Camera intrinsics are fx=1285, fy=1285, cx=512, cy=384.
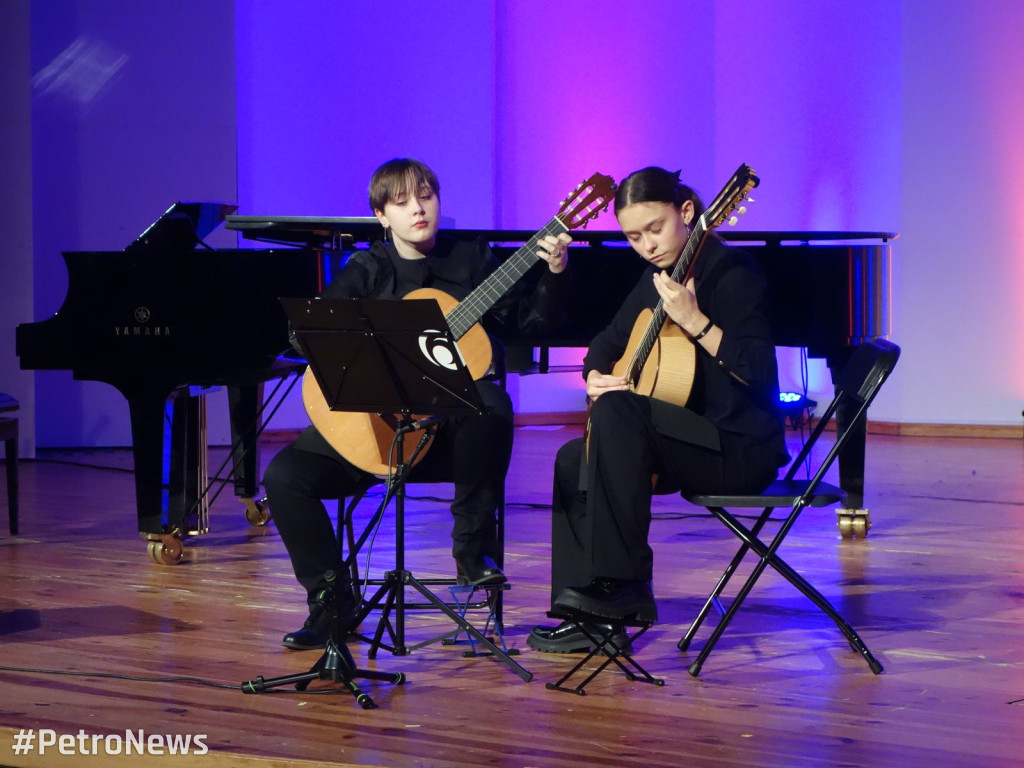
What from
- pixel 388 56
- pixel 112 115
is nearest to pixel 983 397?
pixel 388 56

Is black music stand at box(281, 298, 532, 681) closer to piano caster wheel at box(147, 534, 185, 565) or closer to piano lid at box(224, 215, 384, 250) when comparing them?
piano lid at box(224, 215, 384, 250)

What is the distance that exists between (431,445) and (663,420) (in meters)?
0.68

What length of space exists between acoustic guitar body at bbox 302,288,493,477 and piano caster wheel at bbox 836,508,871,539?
2103 millimetres

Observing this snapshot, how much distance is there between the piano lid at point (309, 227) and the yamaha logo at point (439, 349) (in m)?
1.56

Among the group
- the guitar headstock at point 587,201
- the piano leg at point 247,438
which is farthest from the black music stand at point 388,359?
the piano leg at point 247,438

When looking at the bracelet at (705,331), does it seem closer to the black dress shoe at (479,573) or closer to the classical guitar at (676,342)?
the classical guitar at (676,342)

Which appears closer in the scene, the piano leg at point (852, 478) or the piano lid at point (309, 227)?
the piano lid at point (309, 227)

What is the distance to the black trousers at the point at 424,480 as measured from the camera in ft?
10.7

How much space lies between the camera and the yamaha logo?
9.00ft

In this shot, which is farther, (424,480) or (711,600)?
(424,480)

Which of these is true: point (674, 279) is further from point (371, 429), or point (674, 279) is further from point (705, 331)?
point (371, 429)

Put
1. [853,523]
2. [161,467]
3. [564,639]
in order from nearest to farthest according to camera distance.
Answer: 1. [564,639]
2. [161,467]
3. [853,523]

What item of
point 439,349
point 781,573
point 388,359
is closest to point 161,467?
point 388,359

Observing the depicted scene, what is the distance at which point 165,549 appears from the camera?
4.45 metres
